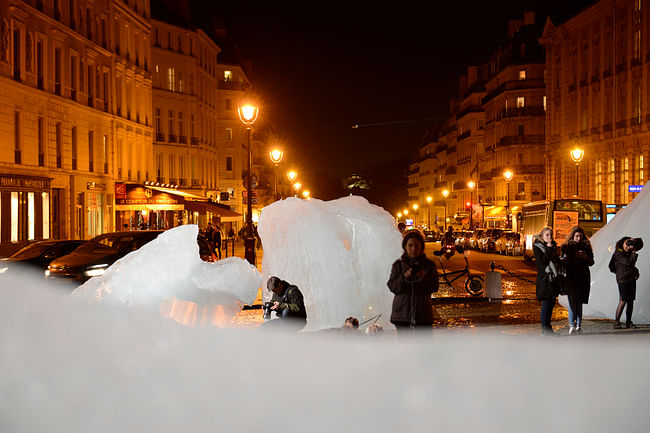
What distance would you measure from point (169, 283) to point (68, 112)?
3423cm

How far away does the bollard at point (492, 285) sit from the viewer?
741 inches

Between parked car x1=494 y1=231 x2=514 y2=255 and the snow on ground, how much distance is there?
42.4m

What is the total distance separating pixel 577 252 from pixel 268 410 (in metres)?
8.42

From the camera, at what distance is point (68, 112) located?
40.9 m

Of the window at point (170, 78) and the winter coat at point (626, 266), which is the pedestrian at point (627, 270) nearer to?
the winter coat at point (626, 266)

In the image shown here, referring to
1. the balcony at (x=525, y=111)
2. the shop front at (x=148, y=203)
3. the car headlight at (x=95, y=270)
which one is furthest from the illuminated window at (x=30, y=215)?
the balcony at (x=525, y=111)

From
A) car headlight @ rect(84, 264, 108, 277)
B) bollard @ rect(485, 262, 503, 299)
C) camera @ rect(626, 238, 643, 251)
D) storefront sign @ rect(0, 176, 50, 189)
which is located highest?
storefront sign @ rect(0, 176, 50, 189)

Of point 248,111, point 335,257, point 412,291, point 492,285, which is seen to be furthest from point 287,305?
point 248,111

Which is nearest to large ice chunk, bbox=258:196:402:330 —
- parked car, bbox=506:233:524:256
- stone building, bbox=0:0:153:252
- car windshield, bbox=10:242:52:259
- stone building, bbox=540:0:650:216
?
car windshield, bbox=10:242:52:259

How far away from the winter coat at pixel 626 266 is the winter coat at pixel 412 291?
6244 millimetres

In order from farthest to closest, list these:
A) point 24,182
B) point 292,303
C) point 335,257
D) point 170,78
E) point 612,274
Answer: point 170,78
point 24,182
point 612,274
point 335,257
point 292,303

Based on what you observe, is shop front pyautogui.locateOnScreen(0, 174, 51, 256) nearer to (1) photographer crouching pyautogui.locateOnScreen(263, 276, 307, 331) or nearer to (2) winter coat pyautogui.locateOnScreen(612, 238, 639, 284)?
(1) photographer crouching pyautogui.locateOnScreen(263, 276, 307, 331)

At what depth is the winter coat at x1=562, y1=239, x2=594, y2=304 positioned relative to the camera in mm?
12234

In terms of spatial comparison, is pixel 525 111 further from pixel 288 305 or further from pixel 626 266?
pixel 288 305
